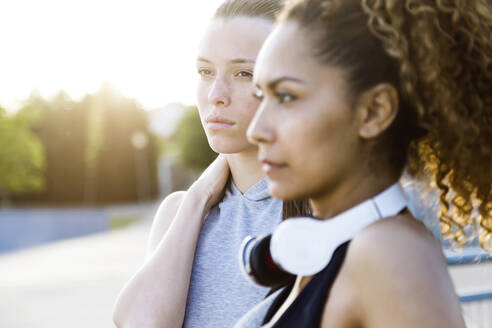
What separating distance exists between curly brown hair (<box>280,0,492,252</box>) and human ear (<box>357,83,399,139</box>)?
2cm

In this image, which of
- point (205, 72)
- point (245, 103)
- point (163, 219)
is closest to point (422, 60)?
point (245, 103)

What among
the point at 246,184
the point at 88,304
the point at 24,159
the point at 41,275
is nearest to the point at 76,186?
the point at 24,159

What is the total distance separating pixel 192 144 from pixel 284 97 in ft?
129

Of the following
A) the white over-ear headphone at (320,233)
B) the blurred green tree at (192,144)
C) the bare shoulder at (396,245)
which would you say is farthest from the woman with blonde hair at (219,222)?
the blurred green tree at (192,144)

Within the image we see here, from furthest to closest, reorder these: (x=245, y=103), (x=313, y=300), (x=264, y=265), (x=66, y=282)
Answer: (x=66, y=282)
(x=245, y=103)
(x=264, y=265)
(x=313, y=300)

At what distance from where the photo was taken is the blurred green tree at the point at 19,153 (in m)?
39.1

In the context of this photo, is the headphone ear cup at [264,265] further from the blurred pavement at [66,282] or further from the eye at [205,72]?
the blurred pavement at [66,282]

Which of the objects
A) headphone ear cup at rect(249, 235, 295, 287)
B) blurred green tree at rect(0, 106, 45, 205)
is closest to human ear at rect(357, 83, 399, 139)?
headphone ear cup at rect(249, 235, 295, 287)

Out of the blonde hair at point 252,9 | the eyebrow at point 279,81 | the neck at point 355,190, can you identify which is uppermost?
the blonde hair at point 252,9

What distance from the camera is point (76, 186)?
42.7 m

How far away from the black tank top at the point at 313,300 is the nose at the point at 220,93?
0.75m

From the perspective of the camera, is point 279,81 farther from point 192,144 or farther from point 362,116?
point 192,144

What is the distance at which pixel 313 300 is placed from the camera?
1.14 meters

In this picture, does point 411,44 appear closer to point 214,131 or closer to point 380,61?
point 380,61
